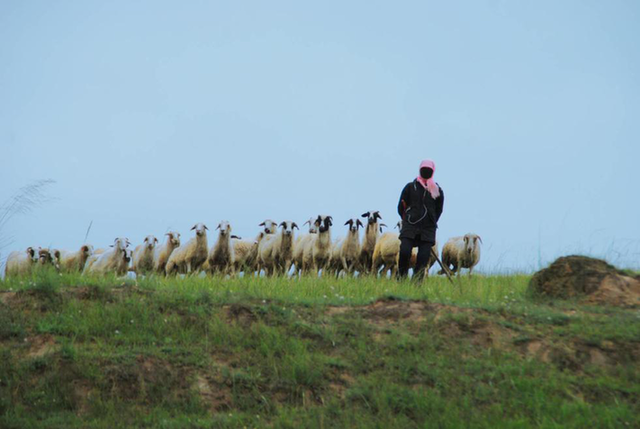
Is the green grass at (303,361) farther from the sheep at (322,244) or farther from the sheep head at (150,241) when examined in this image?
the sheep head at (150,241)

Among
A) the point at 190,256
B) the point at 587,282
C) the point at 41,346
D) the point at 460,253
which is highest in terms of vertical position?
the point at 460,253

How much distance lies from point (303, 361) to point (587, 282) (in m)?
5.40

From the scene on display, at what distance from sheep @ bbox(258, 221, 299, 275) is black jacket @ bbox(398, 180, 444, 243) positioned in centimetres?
660

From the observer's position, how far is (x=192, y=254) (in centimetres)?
2094

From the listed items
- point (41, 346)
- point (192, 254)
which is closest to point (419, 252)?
point (41, 346)

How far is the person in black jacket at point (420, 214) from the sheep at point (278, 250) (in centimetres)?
639

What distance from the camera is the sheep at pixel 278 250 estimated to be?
21.3 meters

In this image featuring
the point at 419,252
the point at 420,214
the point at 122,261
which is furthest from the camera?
the point at 122,261

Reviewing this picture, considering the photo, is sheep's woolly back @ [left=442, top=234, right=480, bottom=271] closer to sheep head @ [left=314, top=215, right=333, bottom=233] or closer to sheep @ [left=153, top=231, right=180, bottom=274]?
sheep head @ [left=314, top=215, right=333, bottom=233]

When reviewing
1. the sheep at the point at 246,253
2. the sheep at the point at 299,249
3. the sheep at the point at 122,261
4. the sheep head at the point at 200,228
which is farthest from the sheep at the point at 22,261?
the sheep at the point at 299,249

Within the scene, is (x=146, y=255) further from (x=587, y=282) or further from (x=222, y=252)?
(x=587, y=282)

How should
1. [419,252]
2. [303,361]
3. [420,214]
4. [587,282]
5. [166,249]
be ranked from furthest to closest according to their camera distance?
[166,249] → [419,252] → [420,214] → [587,282] → [303,361]

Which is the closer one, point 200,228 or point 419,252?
point 419,252

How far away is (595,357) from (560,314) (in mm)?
1328
